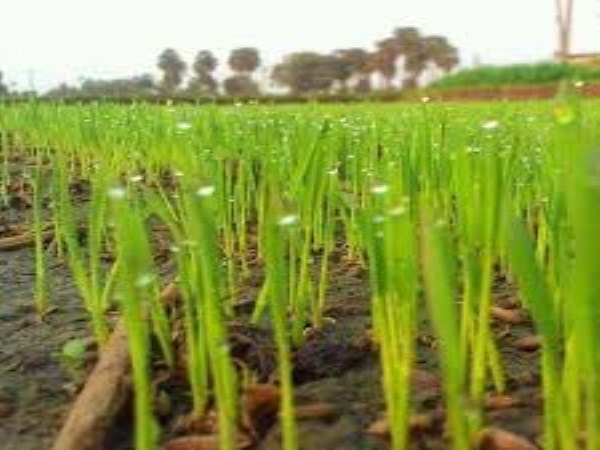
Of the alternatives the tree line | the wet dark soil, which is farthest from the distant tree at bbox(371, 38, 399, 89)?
the wet dark soil

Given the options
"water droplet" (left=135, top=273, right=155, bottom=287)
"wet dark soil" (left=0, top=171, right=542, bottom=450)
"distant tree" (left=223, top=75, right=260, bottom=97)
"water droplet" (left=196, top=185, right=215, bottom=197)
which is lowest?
"distant tree" (left=223, top=75, right=260, bottom=97)

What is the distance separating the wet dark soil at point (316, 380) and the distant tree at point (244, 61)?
42.3 meters

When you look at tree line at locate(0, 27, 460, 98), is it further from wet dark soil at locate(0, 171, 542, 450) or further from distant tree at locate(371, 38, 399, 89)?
wet dark soil at locate(0, 171, 542, 450)

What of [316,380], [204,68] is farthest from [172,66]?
[316,380]

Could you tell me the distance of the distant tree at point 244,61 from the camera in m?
43.4

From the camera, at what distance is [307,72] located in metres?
39.9

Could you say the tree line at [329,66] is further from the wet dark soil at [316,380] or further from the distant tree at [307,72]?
the wet dark soil at [316,380]

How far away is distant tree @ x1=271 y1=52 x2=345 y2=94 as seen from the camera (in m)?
38.5

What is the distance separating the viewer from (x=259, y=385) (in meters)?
1.13

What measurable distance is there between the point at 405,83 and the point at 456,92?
43.0ft

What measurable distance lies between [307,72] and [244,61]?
15.5ft

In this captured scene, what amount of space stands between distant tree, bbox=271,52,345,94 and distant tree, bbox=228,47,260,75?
223 centimetres

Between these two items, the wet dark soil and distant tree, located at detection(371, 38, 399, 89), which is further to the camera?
distant tree, located at detection(371, 38, 399, 89)

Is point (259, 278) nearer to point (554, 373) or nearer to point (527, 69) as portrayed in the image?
point (554, 373)
